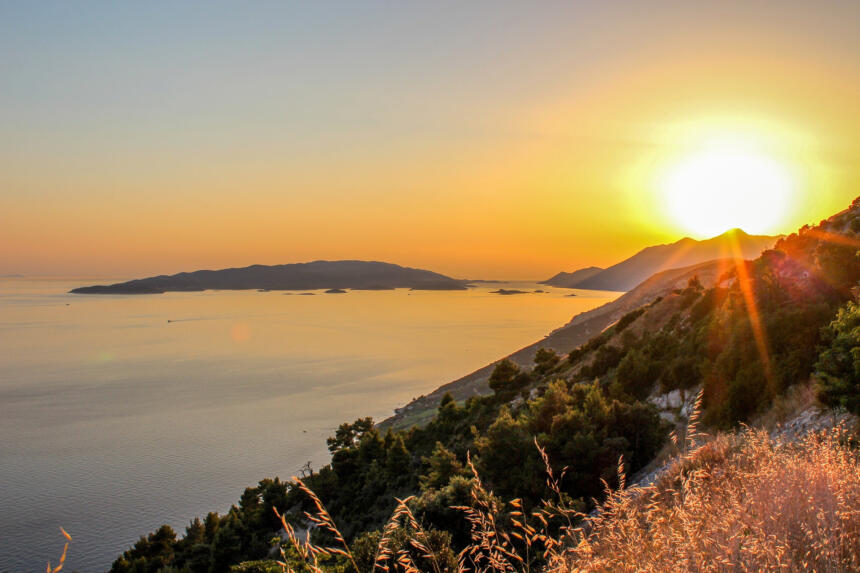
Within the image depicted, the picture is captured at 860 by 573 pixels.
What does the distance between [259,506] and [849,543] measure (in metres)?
24.4

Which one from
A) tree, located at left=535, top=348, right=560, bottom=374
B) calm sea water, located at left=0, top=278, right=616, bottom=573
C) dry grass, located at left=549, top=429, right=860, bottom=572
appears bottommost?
calm sea water, located at left=0, top=278, right=616, bottom=573

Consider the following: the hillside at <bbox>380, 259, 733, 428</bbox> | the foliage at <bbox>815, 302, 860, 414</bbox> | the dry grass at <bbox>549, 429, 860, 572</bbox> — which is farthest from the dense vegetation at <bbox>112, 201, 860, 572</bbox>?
the hillside at <bbox>380, 259, 733, 428</bbox>

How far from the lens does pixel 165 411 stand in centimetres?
4962

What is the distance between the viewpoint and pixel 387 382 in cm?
6556

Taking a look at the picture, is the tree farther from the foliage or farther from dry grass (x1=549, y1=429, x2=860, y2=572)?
dry grass (x1=549, y1=429, x2=860, y2=572)

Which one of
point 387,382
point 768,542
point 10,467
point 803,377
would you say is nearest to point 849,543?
point 768,542

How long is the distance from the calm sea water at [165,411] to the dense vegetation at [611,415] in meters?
7.89

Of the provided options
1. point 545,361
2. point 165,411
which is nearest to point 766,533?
point 545,361

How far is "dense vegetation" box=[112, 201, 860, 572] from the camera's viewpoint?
1064 centimetres

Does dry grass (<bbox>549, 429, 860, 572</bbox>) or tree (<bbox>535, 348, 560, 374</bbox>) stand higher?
dry grass (<bbox>549, 429, 860, 572</bbox>)

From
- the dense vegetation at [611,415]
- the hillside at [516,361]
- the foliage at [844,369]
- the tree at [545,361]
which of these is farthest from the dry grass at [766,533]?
the hillside at [516,361]

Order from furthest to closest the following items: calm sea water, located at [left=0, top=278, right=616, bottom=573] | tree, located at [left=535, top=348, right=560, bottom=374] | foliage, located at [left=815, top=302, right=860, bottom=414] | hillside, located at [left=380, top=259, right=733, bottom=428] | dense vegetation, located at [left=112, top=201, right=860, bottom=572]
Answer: hillside, located at [left=380, top=259, right=733, bottom=428] → tree, located at [left=535, top=348, right=560, bottom=374] → calm sea water, located at [left=0, top=278, right=616, bottom=573] → dense vegetation, located at [left=112, top=201, right=860, bottom=572] → foliage, located at [left=815, top=302, right=860, bottom=414]

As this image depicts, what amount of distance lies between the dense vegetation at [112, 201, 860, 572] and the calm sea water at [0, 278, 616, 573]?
789cm

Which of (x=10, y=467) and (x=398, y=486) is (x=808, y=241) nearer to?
(x=398, y=486)
